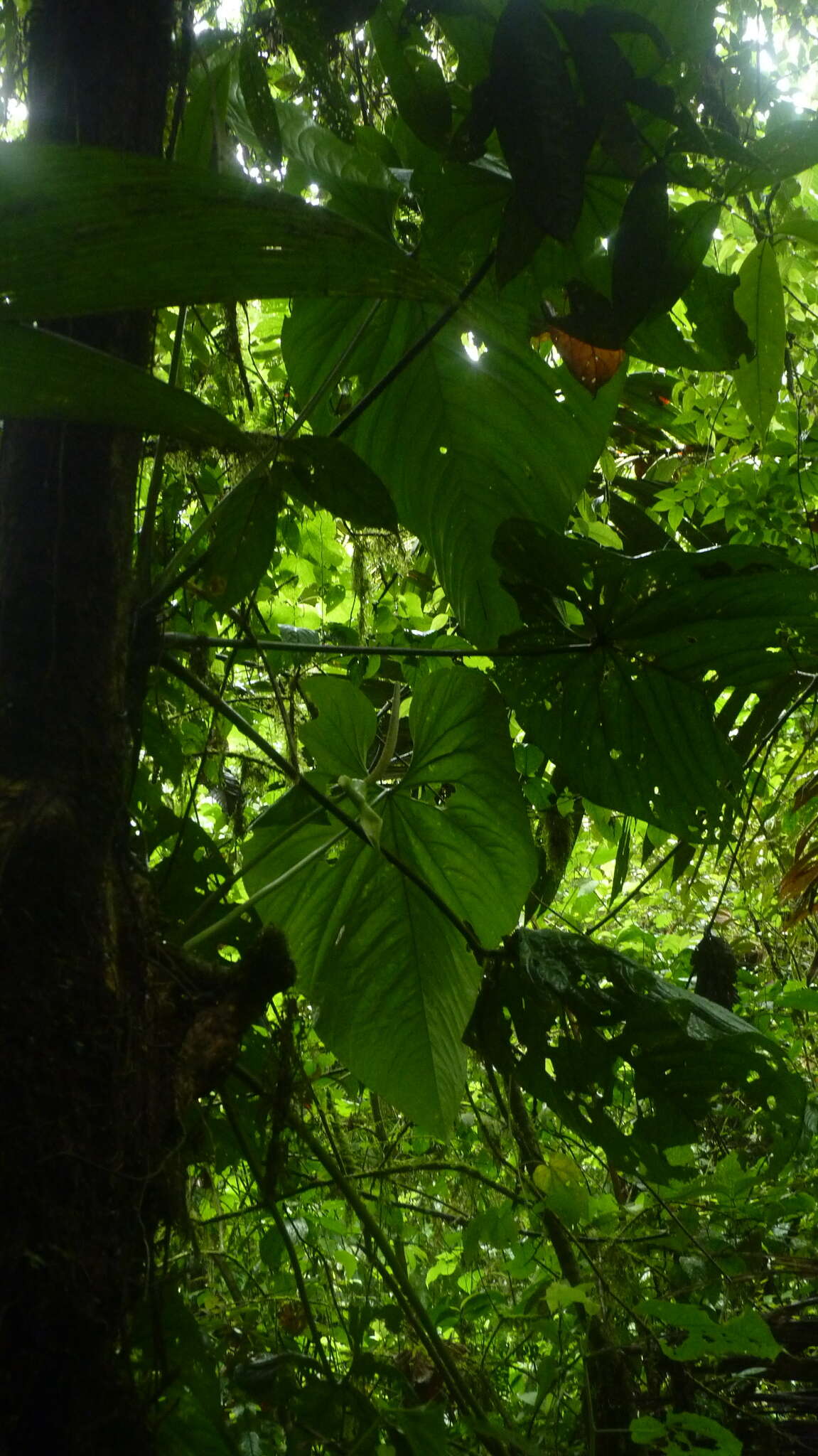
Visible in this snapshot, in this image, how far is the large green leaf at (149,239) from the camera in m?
0.35

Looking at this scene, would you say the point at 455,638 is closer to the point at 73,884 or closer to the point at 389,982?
the point at 389,982

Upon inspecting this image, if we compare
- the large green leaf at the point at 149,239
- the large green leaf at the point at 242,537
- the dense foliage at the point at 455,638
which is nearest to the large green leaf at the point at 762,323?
the dense foliage at the point at 455,638

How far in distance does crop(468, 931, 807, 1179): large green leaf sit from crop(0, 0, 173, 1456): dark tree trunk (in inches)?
23.5

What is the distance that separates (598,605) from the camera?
114 centimetres

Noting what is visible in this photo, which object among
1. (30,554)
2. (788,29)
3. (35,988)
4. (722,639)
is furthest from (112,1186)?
(788,29)

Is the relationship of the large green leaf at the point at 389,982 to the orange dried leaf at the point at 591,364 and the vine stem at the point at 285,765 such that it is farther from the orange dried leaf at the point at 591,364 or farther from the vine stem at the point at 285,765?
the orange dried leaf at the point at 591,364

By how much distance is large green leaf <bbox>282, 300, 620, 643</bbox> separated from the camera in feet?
3.71

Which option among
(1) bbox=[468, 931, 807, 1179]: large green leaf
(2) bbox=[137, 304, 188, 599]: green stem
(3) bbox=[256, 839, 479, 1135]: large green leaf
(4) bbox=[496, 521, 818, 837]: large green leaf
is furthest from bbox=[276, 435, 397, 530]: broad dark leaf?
(1) bbox=[468, 931, 807, 1179]: large green leaf

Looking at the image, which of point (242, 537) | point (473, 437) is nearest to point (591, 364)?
point (473, 437)

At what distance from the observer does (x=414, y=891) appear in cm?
119

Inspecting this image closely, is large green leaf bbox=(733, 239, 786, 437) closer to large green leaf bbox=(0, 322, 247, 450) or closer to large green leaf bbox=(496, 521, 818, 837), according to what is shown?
large green leaf bbox=(496, 521, 818, 837)

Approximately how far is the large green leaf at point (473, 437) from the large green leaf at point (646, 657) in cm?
6

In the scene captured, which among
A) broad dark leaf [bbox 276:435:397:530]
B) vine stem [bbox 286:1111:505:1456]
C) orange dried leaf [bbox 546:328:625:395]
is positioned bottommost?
vine stem [bbox 286:1111:505:1456]

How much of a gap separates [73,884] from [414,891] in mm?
610
